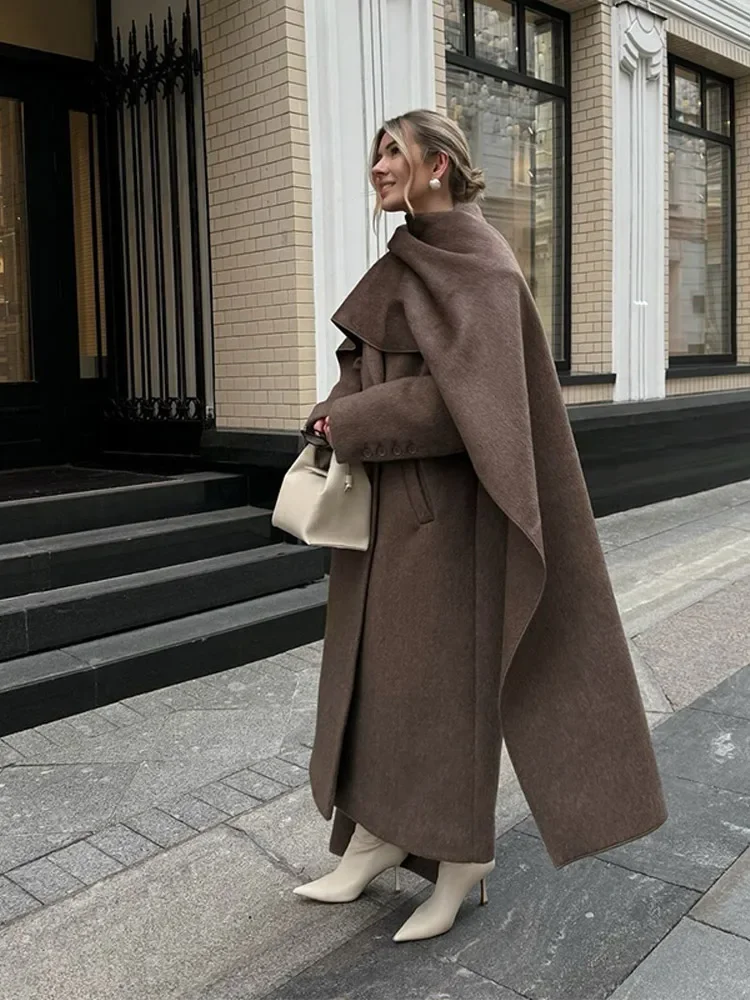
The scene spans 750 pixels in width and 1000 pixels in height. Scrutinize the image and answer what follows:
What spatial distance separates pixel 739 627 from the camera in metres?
5.50

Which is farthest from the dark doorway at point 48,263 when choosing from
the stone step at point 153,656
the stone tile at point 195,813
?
the stone tile at point 195,813

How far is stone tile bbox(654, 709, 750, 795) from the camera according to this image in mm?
3605

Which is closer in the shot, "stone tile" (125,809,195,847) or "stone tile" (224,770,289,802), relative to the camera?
"stone tile" (125,809,195,847)

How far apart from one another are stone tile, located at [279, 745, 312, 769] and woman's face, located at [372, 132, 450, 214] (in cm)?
214

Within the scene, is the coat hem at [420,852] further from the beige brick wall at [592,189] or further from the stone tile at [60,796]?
the beige brick wall at [592,189]

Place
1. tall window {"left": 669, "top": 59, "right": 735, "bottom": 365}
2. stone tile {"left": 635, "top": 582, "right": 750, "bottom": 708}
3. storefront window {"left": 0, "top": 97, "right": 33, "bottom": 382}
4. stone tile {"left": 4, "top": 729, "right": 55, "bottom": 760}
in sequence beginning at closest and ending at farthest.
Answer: stone tile {"left": 4, "top": 729, "right": 55, "bottom": 760}
stone tile {"left": 635, "top": 582, "right": 750, "bottom": 708}
storefront window {"left": 0, "top": 97, "right": 33, "bottom": 382}
tall window {"left": 669, "top": 59, "right": 735, "bottom": 365}

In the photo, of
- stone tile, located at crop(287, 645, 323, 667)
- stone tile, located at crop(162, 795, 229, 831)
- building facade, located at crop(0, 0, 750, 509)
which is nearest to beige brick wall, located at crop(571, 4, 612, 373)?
building facade, located at crop(0, 0, 750, 509)

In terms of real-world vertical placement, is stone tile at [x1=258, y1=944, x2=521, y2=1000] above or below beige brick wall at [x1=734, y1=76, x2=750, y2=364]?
below

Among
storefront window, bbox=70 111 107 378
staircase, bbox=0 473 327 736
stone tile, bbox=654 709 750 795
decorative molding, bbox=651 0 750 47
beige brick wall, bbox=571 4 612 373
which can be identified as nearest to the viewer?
stone tile, bbox=654 709 750 795

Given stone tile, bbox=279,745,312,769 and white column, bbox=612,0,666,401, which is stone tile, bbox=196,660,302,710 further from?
white column, bbox=612,0,666,401

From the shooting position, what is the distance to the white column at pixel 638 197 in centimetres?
839

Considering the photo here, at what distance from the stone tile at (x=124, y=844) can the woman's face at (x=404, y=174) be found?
2.04 meters

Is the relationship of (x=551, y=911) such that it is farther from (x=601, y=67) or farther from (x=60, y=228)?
(x=601, y=67)

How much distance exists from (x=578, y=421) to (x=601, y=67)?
9.43 feet
